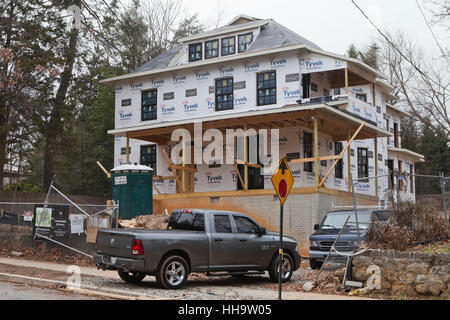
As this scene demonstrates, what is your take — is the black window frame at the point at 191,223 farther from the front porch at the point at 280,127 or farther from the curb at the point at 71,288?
the front porch at the point at 280,127

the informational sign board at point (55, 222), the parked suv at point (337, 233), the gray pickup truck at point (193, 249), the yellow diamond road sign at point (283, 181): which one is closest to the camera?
the yellow diamond road sign at point (283, 181)

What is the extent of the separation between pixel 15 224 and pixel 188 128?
31.3ft

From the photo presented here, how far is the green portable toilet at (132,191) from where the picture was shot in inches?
890

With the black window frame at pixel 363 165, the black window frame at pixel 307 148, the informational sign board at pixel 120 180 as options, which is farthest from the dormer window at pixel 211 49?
the black window frame at pixel 363 165

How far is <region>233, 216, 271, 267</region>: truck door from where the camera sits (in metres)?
13.4

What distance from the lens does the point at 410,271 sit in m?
11.6

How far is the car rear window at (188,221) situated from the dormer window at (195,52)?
17.8 meters

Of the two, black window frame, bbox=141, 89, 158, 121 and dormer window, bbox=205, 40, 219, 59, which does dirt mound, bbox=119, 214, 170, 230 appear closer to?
black window frame, bbox=141, 89, 158, 121

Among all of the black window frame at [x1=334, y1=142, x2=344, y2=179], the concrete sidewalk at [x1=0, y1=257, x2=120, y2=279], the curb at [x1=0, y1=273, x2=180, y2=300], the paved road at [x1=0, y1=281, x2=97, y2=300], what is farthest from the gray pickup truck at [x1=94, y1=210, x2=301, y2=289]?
the black window frame at [x1=334, y1=142, x2=344, y2=179]

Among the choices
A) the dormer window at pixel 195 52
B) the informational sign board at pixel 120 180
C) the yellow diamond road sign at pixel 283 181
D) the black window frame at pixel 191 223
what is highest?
the dormer window at pixel 195 52

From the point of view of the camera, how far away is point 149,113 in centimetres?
3092

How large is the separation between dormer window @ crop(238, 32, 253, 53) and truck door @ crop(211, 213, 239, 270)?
667 inches
